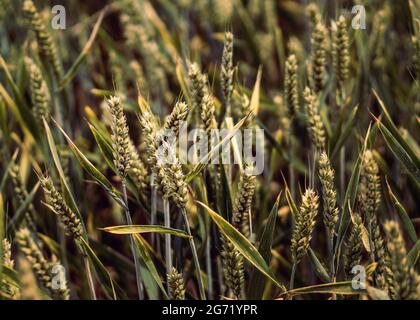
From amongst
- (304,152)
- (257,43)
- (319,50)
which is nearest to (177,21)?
(257,43)

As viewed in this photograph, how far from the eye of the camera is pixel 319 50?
1.23m

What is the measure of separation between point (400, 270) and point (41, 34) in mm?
975

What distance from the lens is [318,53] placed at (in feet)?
4.05

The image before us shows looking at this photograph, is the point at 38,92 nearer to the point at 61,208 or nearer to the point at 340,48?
the point at 61,208

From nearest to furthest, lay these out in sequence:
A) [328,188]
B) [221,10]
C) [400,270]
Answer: [400,270]
[328,188]
[221,10]

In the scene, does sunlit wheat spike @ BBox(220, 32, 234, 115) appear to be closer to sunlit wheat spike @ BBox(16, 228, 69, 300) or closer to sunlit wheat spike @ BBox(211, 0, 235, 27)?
sunlit wheat spike @ BBox(16, 228, 69, 300)

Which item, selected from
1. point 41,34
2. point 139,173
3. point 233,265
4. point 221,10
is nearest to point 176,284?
point 233,265

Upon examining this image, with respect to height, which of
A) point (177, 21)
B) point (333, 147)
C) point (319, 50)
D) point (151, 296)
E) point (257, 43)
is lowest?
point (151, 296)

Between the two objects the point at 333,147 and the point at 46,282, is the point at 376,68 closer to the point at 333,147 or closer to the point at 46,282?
the point at 333,147

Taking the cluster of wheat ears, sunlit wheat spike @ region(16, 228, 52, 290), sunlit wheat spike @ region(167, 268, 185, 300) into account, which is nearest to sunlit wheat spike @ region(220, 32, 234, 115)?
the cluster of wheat ears

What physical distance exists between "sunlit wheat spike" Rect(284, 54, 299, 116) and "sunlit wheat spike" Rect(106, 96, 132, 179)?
417 mm

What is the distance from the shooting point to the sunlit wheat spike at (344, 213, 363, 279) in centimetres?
95

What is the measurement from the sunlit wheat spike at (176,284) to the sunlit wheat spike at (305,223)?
212 millimetres
